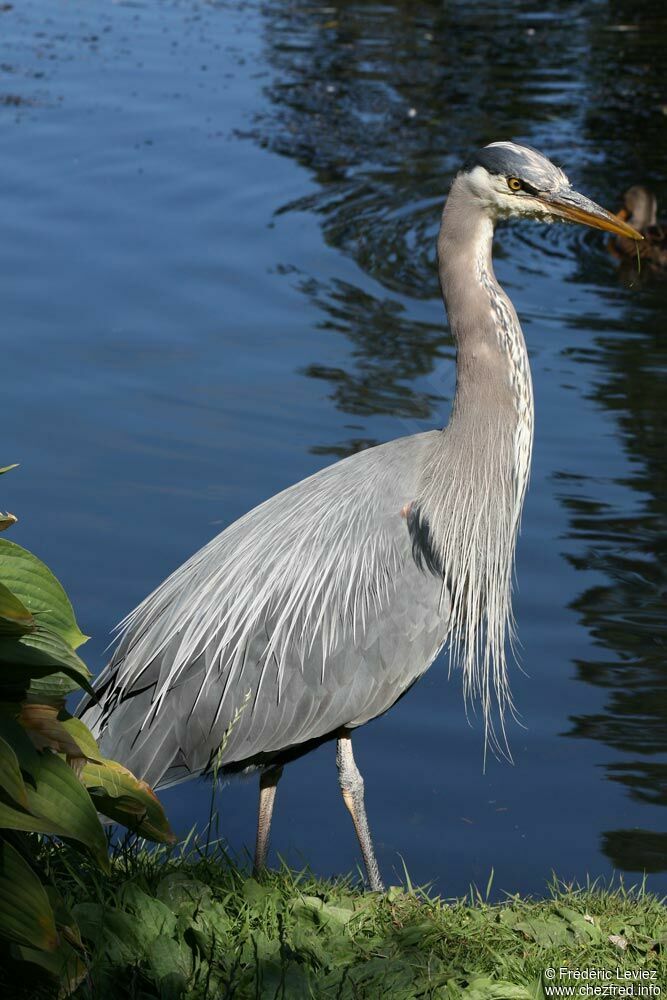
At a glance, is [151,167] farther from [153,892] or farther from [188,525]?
[153,892]

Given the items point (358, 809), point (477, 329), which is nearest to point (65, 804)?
point (358, 809)

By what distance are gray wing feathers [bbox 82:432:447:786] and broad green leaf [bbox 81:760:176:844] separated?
3.08 feet

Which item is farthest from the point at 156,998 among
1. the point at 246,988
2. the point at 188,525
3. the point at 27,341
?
the point at 27,341

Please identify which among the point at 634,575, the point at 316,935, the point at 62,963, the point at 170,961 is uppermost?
the point at 62,963

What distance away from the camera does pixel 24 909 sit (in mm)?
2752

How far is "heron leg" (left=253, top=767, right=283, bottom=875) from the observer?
4172 millimetres

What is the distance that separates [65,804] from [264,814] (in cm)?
145

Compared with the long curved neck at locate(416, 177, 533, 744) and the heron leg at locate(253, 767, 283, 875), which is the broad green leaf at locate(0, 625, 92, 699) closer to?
the heron leg at locate(253, 767, 283, 875)

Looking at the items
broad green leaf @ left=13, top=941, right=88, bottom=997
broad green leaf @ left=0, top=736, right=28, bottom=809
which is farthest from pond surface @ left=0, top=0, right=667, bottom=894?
broad green leaf @ left=0, top=736, right=28, bottom=809

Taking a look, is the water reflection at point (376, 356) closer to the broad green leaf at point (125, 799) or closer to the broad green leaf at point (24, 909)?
the broad green leaf at point (125, 799)

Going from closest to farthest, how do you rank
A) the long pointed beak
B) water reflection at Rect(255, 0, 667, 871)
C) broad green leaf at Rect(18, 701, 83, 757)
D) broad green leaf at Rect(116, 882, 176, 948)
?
broad green leaf at Rect(18, 701, 83, 757)
broad green leaf at Rect(116, 882, 176, 948)
the long pointed beak
water reflection at Rect(255, 0, 667, 871)

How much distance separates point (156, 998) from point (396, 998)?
562 millimetres

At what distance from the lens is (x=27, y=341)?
343 inches

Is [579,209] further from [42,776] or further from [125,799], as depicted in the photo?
[42,776]
